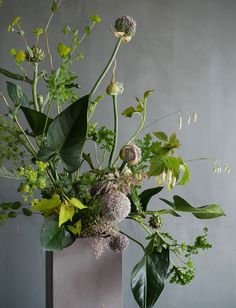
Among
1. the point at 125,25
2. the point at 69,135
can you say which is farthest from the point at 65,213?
the point at 125,25

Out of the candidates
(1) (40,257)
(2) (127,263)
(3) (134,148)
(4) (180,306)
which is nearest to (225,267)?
(4) (180,306)

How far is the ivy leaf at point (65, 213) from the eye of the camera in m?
0.99

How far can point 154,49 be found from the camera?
1.87 metres

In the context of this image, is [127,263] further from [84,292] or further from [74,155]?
[74,155]

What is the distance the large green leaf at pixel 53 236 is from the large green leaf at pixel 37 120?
185 mm

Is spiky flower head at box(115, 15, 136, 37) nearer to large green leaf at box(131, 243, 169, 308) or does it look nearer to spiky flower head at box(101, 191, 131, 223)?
spiky flower head at box(101, 191, 131, 223)

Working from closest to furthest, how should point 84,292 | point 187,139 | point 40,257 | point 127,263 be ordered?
point 84,292, point 40,257, point 127,263, point 187,139

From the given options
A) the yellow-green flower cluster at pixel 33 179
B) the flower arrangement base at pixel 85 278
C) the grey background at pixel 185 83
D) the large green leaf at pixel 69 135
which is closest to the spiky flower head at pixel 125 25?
the large green leaf at pixel 69 135

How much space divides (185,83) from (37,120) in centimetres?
100

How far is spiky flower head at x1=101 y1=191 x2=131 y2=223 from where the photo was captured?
1.00 meters

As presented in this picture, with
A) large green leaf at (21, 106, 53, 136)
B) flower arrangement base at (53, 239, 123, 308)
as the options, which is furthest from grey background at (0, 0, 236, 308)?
large green leaf at (21, 106, 53, 136)

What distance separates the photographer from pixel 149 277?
1.09m

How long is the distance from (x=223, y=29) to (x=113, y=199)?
125cm

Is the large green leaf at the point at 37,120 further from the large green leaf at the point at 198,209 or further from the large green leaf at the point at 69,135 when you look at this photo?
the large green leaf at the point at 198,209
